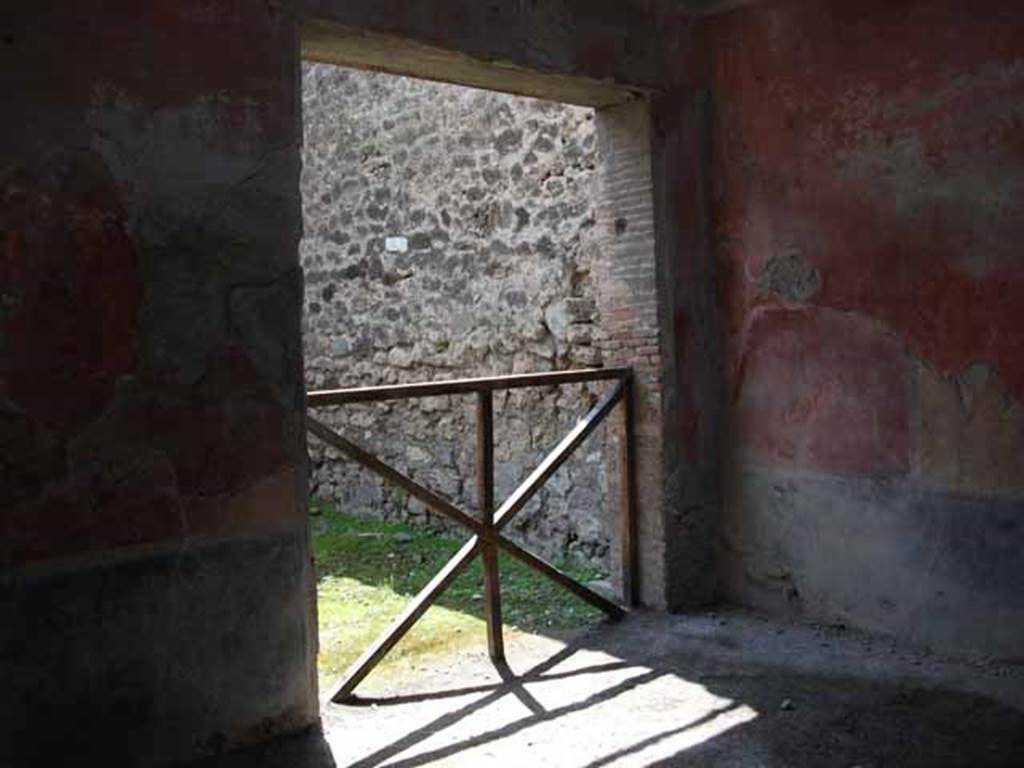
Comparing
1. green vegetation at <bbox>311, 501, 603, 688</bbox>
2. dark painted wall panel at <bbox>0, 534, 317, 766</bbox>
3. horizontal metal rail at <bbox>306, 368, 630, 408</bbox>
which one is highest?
horizontal metal rail at <bbox>306, 368, 630, 408</bbox>

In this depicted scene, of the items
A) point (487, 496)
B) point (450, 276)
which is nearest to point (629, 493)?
point (487, 496)

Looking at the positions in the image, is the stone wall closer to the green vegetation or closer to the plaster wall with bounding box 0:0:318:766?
the green vegetation

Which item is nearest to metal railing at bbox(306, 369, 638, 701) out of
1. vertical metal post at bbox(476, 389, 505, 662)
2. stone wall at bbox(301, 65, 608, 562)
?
vertical metal post at bbox(476, 389, 505, 662)

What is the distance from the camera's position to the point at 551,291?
19.6ft

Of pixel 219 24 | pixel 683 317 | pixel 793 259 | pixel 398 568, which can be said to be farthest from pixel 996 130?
pixel 398 568

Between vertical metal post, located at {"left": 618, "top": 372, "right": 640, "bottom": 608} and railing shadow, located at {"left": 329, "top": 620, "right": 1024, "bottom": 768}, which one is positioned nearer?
railing shadow, located at {"left": 329, "top": 620, "right": 1024, "bottom": 768}

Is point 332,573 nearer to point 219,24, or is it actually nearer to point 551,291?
point 551,291

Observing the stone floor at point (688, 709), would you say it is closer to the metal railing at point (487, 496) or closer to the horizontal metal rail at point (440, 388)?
the metal railing at point (487, 496)

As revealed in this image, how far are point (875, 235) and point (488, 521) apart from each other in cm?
195

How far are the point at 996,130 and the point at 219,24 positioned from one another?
8.99 ft

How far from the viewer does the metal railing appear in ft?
12.5

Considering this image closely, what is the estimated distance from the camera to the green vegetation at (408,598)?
14.7 ft

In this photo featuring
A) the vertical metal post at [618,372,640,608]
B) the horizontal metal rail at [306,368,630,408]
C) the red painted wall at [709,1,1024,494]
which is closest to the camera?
the horizontal metal rail at [306,368,630,408]

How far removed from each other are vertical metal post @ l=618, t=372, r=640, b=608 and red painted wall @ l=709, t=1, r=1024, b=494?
0.48 m
